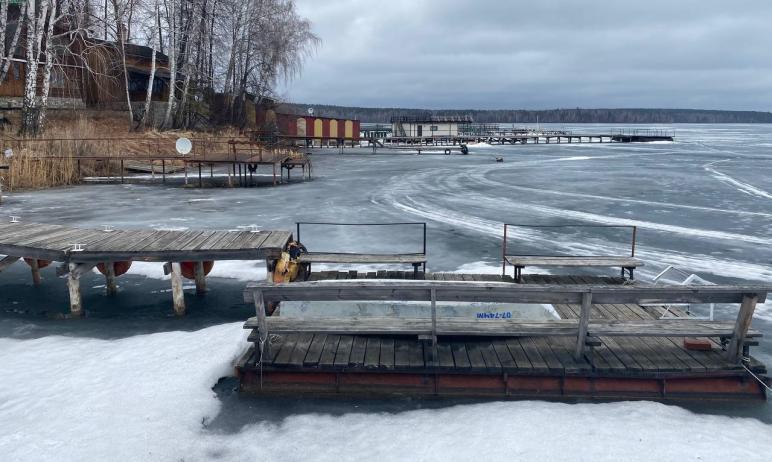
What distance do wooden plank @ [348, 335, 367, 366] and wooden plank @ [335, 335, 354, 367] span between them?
0.13ft

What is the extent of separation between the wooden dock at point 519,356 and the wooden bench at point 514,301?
12mm

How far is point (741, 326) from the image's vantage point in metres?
6.69

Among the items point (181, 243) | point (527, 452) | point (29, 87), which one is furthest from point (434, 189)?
point (527, 452)

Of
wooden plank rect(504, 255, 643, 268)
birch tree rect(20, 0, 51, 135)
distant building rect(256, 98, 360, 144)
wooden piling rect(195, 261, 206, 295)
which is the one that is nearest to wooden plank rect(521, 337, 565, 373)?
wooden plank rect(504, 255, 643, 268)

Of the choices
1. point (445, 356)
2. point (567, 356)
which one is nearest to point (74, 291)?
point (445, 356)

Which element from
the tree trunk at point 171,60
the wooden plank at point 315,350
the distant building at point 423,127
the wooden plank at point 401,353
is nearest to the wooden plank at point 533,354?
the wooden plank at point 401,353

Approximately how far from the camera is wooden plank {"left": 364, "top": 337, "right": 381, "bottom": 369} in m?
6.88

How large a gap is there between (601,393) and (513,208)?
14622mm

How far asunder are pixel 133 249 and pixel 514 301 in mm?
6323

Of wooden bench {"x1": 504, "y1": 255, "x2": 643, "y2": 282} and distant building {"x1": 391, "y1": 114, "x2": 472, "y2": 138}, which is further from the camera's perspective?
distant building {"x1": 391, "y1": 114, "x2": 472, "y2": 138}

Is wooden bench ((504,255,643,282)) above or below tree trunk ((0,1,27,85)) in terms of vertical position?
below

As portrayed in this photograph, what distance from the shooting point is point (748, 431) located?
6082mm

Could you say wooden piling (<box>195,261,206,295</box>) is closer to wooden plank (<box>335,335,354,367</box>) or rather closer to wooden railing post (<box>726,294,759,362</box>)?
wooden plank (<box>335,335,354,367</box>)

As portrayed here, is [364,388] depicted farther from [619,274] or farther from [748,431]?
[619,274]
